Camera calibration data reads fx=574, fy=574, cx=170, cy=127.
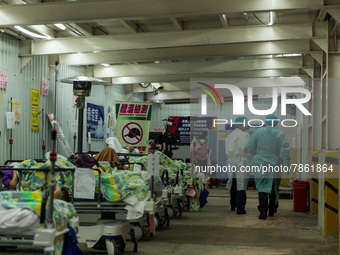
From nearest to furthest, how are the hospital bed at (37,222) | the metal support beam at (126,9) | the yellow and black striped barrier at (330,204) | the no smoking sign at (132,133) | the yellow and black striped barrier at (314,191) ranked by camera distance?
the hospital bed at (37,222)
the yellow and black striped barrier at (330,204)
the metal support beam at (126,9)
the yellow and black striped barrier at (314,191)
the no smoking sign at (132,133)

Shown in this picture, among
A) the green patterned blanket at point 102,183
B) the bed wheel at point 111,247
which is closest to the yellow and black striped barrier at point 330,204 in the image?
the green patterned blanket at point 102,183

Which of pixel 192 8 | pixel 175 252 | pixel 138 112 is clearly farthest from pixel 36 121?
pixel 175 252

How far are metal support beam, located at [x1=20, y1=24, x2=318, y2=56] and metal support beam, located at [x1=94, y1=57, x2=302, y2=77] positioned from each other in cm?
361

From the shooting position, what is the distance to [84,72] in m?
16.1

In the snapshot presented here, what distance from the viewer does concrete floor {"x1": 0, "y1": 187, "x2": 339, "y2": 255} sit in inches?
266

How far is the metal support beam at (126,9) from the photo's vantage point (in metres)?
8.72

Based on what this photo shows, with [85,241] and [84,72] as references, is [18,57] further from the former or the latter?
[85,241]

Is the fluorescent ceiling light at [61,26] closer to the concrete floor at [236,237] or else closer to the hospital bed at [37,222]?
the concrete floor at [236,237]

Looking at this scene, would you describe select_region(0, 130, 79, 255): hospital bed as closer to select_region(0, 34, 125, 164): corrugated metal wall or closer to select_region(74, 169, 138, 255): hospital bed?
select_region(74, 169, 138, 255): hospital bed

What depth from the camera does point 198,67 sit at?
15.2 metres

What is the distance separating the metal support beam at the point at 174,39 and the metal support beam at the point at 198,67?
3609mm

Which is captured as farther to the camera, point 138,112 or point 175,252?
point 138,112

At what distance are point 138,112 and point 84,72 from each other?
11.7ft

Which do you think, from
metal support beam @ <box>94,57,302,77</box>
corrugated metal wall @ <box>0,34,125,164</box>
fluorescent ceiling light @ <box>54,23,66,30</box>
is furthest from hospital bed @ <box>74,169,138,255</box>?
metal support beam @ <box>94,57,302,77</box>
